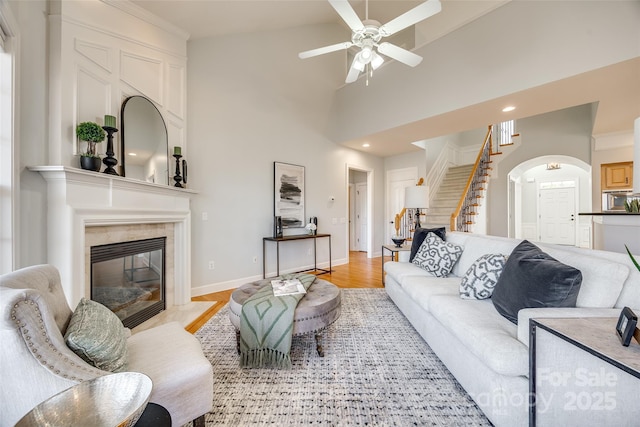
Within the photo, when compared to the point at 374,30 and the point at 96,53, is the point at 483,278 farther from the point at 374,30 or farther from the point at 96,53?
the point at 96,53

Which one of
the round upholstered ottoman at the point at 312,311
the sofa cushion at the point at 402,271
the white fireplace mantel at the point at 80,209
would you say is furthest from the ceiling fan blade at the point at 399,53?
the white fireplace mantel at the point at 80,209

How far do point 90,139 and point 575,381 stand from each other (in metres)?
3.39

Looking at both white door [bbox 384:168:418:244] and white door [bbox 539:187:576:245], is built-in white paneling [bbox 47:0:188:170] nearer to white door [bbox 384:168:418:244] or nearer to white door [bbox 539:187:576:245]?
white door [bbox 384:168:418:244]

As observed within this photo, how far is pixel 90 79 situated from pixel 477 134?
8764 mm

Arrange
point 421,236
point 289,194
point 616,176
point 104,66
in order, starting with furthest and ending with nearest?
point 616,176 → point 289,194 → point 421,236 → point 104,66

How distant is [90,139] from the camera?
2.10 metres

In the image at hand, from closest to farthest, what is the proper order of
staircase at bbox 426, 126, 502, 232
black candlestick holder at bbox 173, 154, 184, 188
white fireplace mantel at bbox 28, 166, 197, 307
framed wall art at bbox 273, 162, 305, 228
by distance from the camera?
1. white fireplace mantel at bbox 28, 166, 197, 307
2. black candlestick holder at bbox 173, 154, 184, 188
3. framed wall art at bbox 273, 162, 305, 228
4. staircase at bbox 426, 126, 502, 232

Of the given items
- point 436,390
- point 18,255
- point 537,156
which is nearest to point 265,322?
point 436,390

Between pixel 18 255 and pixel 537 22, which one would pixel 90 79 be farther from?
pixel 537 22

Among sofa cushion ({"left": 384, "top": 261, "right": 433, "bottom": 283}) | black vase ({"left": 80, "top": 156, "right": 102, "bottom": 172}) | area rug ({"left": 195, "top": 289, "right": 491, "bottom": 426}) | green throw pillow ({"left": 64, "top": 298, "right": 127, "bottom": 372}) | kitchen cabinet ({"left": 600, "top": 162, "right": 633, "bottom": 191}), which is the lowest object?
area rug ({"left": 195, "top": 289, "right": 491, "bottom": 426})

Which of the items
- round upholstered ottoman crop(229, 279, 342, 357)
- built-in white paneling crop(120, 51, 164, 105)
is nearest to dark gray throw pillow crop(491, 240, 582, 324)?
round upholstered ottoman crop(229, 279, 342, 357)

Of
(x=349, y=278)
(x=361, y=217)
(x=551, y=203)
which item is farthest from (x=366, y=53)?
(x=551, y=203)

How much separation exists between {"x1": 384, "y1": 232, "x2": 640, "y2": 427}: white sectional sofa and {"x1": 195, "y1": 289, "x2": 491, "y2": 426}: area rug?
158 millimetres

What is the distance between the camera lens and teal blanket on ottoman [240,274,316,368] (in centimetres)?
181
